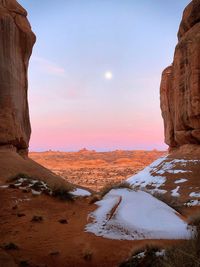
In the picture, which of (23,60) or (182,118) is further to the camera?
(182,118)

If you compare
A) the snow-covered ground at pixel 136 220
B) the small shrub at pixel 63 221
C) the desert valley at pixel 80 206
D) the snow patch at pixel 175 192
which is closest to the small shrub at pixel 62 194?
the desert valley at pixel 80 206

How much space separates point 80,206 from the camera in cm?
1217

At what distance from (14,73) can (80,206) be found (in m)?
12.3

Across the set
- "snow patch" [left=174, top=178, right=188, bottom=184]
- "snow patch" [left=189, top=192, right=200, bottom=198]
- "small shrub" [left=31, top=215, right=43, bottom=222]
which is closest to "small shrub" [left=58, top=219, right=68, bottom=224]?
"small shrub" [left=31, top=215, right=43, bottom=222]

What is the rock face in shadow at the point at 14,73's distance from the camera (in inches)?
759

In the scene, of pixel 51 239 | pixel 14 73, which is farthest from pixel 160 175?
pixel 51 239

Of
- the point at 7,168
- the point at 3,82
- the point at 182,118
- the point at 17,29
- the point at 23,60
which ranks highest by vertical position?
the point at 17,29

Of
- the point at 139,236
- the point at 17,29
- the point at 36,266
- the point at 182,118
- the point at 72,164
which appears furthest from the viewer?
the point at 72,164

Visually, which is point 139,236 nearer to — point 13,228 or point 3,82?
point 13,228

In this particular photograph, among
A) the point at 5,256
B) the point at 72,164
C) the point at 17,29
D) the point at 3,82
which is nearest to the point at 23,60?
the point at 17,29

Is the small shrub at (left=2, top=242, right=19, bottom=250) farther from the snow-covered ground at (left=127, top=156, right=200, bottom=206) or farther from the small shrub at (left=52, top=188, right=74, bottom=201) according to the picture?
the snow-covered ground at (left=127, top=156, right=200, bottom=206)

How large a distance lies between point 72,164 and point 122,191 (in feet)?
265

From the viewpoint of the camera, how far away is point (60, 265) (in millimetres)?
7273

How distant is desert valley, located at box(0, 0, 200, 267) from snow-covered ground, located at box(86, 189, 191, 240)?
30 mm
